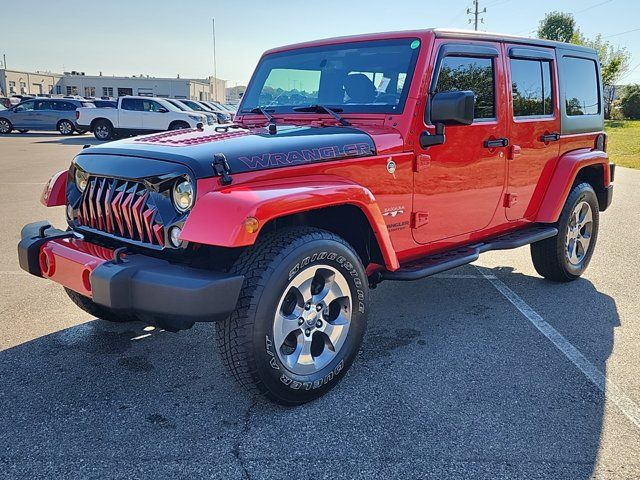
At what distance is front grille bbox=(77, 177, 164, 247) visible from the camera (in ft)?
9.38

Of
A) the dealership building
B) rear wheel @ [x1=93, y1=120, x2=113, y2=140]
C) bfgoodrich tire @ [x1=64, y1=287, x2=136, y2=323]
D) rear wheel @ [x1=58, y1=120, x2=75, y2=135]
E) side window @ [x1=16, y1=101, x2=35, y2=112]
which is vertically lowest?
bfgoodrich tire @ [x1=64, y1=287, x2=136, y2=323]

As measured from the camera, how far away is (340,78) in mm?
3922

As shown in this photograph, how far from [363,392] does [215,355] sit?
1005mm

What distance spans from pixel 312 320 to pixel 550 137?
275 cm

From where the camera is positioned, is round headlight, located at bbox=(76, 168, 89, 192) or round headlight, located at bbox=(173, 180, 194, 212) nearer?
round headlight, located at bbox=(173, 180, 194, 212)

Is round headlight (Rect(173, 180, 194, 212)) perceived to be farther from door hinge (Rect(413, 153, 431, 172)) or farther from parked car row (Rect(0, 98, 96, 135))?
parked car row (Rect(0, 98, 96, 135))

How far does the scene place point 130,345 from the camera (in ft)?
12.3

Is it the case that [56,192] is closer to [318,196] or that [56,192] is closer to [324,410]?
[318,196]

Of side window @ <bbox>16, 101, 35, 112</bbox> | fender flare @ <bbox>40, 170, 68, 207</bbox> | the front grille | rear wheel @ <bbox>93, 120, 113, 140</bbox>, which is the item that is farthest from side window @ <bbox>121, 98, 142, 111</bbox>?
the front grille

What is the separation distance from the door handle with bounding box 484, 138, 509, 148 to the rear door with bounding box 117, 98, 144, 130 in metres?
20.3

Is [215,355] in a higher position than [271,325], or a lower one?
lower

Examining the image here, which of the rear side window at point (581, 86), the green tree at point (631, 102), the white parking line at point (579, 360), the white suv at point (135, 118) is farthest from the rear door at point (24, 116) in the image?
the green tree at point (631, 102)

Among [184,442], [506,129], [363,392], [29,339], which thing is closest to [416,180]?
[506,129]

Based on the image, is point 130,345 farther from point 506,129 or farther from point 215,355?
point 506,129
